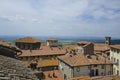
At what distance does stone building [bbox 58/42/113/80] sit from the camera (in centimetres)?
4610

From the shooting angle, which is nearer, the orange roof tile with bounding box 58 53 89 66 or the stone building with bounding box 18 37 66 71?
the orange roof tile with bounding box 58 53 89 66

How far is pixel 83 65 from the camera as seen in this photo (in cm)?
4628

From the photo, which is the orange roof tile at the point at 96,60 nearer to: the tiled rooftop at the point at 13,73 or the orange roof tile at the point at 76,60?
the orange roof tile at the point at 76,60

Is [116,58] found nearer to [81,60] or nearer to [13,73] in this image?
[81,60]

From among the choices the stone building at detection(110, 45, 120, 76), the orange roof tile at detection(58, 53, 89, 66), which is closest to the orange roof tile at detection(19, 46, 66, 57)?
the orange roof tile at detection(58, 53, 89, 66)

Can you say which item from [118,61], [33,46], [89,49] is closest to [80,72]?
[89,49]

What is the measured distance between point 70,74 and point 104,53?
28218 millimetres

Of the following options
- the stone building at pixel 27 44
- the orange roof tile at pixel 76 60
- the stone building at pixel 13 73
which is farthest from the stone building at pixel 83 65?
the stone building at pixel 13 73

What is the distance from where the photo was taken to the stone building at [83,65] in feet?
151

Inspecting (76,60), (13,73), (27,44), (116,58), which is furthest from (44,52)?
(13,73)

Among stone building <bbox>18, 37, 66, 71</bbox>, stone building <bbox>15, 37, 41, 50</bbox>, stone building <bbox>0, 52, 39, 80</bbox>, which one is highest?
stone building <bbox>0, 52, 39, 80</bbox>

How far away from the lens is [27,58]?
6631 centimetres

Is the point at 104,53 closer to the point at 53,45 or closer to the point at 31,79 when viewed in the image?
the point at 53,45

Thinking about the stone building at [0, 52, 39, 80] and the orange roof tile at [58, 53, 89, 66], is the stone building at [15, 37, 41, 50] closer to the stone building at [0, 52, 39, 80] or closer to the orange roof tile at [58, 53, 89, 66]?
the orange roof tile at [58, 53, 89, 66]
